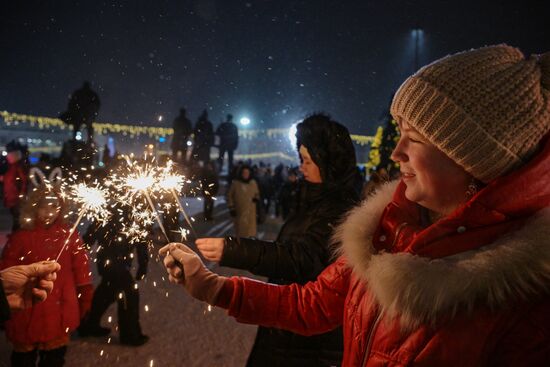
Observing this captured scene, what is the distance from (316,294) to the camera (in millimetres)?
2057

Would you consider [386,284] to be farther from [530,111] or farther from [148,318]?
[148,318]

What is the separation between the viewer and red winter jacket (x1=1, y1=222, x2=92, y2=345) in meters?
3.35

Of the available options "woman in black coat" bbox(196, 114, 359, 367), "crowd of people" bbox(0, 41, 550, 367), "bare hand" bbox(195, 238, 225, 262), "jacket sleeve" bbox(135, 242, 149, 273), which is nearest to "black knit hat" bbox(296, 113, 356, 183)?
"woman in black coat" bbox(196, 114, 359, 367)

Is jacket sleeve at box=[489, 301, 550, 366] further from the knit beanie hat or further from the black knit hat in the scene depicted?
the black knit hat

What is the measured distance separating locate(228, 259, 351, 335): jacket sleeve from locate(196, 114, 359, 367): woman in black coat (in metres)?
0.44

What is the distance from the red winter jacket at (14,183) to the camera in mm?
9672

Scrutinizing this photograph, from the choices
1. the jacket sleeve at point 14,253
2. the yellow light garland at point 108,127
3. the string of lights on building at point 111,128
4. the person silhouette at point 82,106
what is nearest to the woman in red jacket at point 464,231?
the jacket sleeve at point 14,253

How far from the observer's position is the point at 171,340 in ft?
16.5

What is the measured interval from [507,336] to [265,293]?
45.0 inches

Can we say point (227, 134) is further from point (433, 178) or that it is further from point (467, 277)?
point (467, 277)

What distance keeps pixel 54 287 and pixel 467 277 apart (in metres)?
3.27

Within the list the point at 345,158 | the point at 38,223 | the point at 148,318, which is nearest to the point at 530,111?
the point at 345,158

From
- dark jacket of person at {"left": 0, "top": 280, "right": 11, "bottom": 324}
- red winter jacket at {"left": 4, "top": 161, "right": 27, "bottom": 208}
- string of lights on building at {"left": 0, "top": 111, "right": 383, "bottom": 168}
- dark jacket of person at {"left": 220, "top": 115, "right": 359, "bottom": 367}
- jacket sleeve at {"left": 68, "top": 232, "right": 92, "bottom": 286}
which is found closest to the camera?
dark jacket of person at {"left": 0, "top": 280, "right": 11, "bottom": 324}

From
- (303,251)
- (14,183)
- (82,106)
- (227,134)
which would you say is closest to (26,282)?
(303,251)
